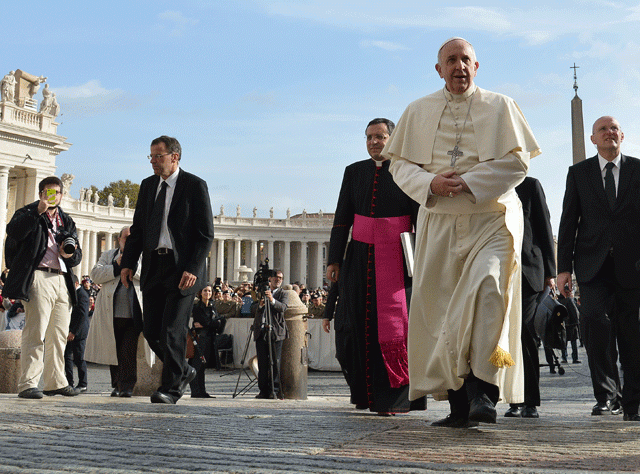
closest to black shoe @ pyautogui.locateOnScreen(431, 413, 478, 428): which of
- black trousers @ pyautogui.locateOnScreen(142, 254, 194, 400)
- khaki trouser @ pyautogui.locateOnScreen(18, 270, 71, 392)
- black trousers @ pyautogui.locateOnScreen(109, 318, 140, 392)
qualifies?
black trousers @ pyautogui.locateOnScreen(142, 254, 194, 400)

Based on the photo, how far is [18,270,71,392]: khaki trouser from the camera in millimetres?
7324

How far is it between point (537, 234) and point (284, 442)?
417 centimetres

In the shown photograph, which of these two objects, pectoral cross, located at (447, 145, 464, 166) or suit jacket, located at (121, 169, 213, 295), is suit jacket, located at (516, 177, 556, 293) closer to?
pectoral cross, located at (447, 145, 464, 166)

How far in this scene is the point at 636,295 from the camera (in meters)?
6.21

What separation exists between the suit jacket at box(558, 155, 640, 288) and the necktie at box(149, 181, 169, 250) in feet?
11.6

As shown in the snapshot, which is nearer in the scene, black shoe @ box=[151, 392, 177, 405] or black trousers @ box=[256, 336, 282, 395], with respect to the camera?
black shoe @ box=[151, 392, 177, 405]

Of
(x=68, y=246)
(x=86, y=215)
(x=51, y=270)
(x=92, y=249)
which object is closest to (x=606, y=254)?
(x=68, y=246)

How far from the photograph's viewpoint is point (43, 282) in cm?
749

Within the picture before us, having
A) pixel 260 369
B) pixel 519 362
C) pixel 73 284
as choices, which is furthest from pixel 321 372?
pixel 519 362

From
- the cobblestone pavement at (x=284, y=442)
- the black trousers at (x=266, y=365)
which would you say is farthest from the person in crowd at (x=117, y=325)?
the cobblestone pavement at (x=284, y=442)

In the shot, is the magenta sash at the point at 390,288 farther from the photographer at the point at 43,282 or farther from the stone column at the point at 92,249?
the stone column at the point at 92,249

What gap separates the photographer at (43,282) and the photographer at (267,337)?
3.80 meters

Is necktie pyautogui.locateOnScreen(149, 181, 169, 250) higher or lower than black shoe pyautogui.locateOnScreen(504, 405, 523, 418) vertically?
higher

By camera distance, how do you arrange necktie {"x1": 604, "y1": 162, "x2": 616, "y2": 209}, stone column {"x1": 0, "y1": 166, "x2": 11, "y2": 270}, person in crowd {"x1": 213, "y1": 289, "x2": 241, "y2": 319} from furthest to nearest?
stone column {"x1": 0, "y1": 166, "x2": 11, "y2": 270}
person in crowd {"x1": 213, "y1": 289, "x2": 241, "y2": 319}
necktie {"x1": 604, "y1": 162, "x2": 616, "y2": 209}
